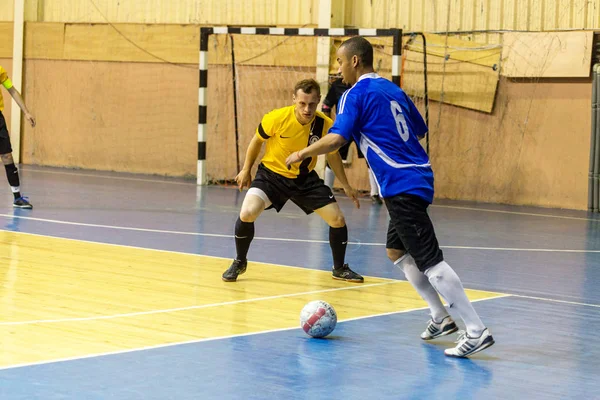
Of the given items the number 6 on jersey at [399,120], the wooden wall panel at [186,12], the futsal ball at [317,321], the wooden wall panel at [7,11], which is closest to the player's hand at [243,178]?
the futsal ball at [317,321]

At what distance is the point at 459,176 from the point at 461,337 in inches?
422

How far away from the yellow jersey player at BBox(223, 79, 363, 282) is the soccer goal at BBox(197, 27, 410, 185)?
25.4ft

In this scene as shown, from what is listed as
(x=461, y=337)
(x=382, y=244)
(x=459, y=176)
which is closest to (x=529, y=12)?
(x=459, y=176)

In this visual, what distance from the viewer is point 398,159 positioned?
603 cm

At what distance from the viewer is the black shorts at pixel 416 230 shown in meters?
5.93

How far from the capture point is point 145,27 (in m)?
19.5

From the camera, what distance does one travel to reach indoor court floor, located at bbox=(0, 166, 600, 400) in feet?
17.0

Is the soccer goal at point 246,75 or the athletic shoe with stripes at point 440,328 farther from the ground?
the soccer goal at point 246,75

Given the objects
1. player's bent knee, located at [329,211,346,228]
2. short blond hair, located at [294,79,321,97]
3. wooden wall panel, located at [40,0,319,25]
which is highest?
wooden wall panel, located at [40,0,319,25]

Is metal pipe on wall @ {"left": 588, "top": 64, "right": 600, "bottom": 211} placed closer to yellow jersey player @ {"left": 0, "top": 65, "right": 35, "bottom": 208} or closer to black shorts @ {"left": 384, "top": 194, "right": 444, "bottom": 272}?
yellow jersey player @ {"left": 0, "top": 65, "right": 35, "bottom": 208}

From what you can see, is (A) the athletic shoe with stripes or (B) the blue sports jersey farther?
(A) the athletic shoe with stripes

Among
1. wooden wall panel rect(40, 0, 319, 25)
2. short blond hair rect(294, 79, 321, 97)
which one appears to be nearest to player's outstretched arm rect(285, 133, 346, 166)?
short blond hair rect(294, 79, 321, 97)

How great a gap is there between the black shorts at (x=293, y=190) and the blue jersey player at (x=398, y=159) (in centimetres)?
243

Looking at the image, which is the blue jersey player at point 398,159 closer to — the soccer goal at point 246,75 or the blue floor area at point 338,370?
the blue floor area at point 338,370
